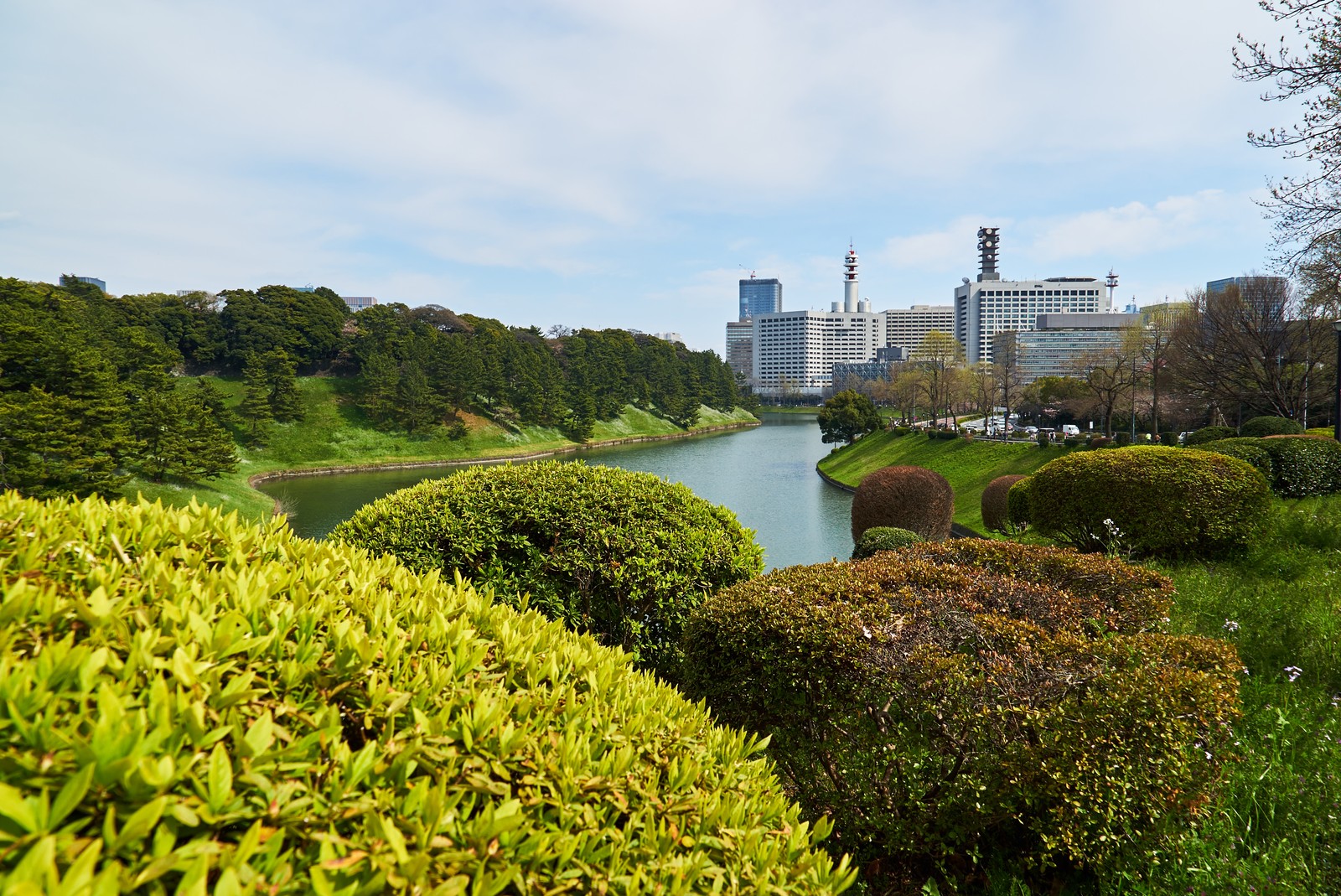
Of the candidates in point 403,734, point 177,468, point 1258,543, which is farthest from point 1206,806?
point 177,468

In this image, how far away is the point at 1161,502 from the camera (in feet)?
31.2

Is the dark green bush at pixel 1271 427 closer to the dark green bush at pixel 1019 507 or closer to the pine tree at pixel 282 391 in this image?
the dark green bush at pixel 1019 507

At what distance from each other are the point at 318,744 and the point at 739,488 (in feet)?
120

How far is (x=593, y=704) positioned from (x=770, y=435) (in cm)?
7303

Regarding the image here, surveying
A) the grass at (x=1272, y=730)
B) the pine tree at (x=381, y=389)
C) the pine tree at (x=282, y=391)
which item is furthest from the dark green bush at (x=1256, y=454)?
the pine tree at (x=282, y=391)

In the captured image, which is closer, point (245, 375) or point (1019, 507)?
point (1019, 507)

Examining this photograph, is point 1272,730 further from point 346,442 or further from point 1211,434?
point 346,442

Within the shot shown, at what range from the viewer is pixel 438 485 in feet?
23.1

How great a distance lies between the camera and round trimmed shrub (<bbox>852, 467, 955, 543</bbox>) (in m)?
19.7

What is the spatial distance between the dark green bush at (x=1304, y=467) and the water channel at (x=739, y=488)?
8205 millimetres

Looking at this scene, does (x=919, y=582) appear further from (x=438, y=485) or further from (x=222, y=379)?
(x=222, y=379)

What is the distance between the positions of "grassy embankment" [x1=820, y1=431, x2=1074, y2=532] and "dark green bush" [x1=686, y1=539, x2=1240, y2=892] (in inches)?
793

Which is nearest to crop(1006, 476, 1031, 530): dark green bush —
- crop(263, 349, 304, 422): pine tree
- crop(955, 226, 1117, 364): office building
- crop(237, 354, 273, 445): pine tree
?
crop(237, 354, 273, 445): pine tree

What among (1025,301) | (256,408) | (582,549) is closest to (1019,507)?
(582,549)
